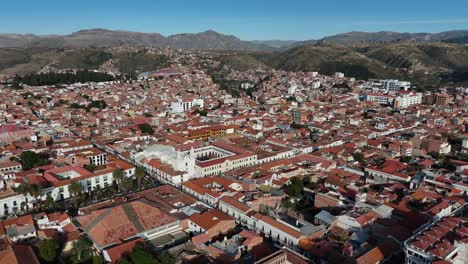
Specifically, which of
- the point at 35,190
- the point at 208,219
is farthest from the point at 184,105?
the point at 208,219

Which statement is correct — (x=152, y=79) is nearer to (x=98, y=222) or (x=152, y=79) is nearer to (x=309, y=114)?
(x=309, y=114)

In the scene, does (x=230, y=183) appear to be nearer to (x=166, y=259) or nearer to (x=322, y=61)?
(x=166, y=259)

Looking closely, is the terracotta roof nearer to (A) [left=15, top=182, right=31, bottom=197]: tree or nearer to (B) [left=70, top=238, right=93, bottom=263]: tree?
(B) [left=70, top=238, right=93, bottom=263]: tree

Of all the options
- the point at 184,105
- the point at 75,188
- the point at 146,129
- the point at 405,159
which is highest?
the point at 184,105

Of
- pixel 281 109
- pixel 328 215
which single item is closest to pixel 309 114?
pixel 281 109

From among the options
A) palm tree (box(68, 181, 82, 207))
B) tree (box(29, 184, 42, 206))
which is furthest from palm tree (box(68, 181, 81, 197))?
tree (box(29, 184, 42, 206))

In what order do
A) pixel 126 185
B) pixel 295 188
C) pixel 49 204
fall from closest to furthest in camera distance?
pixel 49 204 → pixel 295 188 → pixel 126 185

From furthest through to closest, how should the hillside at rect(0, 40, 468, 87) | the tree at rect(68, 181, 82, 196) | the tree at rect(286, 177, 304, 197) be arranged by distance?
1. the hillside at rect(0, 40, 468, 87)
2. the tree at rect(286, 177, 304, 197)
3. the tree at rect(68, 181, 82, 196)
